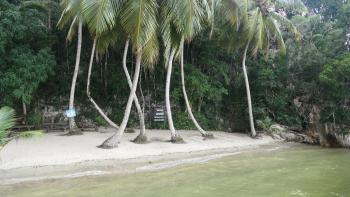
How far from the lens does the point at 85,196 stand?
8.56m

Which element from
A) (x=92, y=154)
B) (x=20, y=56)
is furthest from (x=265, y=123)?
(x=20, y=56)

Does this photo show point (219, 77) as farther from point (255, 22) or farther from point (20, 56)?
point (20, 56)

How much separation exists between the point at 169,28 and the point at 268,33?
7.40 metres

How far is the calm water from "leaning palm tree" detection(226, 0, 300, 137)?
6.67 meters

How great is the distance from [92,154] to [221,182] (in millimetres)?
4658

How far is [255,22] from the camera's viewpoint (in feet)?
58.0

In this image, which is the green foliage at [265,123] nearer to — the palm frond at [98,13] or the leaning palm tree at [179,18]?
the leaning palm tree at [179,18]

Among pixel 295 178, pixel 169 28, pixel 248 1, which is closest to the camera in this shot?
pixel 295 178

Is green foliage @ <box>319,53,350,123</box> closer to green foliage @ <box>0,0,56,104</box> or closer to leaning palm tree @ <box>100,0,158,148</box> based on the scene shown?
leaning palm tree @ <box>100,0,158,148</box>

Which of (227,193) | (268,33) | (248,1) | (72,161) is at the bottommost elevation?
(227,193)

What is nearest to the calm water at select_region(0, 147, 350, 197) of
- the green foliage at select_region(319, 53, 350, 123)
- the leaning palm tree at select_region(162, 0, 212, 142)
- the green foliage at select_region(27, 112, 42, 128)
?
the leaning palm tree at select_region(162, 0, 212, 142)

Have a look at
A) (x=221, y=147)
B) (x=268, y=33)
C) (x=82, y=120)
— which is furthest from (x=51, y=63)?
(x=268, y=33)

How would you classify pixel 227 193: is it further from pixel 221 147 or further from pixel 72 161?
pixel 221 147

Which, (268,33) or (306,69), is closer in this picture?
(268,33)
